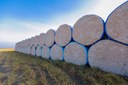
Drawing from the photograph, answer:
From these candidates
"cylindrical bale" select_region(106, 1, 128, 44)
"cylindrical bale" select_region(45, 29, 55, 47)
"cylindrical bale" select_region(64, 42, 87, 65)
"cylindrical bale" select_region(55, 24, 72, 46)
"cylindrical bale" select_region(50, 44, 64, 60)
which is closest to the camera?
"cylindrical bale" select_region(106, 1, 128, 44)

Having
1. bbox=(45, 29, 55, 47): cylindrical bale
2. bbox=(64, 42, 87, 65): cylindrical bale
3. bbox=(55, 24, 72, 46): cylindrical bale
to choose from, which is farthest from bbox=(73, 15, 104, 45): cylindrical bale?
bbox=(45, 29, 55, 47): cylindrical bale

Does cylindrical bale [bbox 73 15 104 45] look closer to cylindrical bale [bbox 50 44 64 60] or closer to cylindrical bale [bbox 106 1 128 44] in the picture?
cylindrical bale [bbox 106 1 128 44]

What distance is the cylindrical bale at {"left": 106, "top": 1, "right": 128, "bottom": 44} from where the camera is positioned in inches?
94.0

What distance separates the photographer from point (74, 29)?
12.9 ft

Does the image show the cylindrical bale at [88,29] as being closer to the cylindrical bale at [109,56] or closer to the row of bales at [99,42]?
the row of bales at [99,42]

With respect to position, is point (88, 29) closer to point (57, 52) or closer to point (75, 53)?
point (75, 53)

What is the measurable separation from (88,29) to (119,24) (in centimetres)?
95

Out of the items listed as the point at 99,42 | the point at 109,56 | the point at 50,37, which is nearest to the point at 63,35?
the point at 50,37

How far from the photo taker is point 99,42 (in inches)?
116

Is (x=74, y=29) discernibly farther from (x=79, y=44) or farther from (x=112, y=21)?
(x=112, y=21)

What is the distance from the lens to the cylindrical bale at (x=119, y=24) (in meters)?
2.39

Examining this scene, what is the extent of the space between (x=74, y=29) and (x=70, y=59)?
0.95m

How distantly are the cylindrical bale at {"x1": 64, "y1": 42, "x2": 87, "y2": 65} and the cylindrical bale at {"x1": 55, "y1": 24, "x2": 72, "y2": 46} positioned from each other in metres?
0.26

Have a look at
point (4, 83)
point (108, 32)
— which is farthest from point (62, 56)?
point (4, 83)
